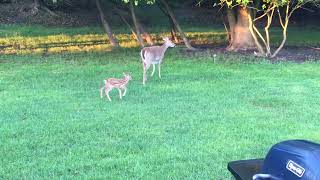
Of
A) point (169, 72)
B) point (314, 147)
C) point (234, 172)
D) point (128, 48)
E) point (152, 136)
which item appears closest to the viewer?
point (314, 147)

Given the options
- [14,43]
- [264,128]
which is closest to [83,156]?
[264,128]

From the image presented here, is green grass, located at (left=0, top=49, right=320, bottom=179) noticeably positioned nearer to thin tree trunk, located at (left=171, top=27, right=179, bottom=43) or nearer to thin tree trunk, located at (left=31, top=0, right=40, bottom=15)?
thin tree trunk, located at (left=171, top=27, right=179, bottom=43)

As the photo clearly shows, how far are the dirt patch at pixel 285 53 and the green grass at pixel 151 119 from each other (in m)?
1.97

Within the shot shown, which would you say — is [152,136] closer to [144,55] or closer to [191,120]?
[191,120]

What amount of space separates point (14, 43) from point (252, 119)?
49.4ft

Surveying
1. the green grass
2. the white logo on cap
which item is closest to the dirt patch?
the green grass

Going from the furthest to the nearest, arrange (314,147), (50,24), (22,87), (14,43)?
1. (50,24)
2. (14,43)
3. (22,87)
4. (314,147)

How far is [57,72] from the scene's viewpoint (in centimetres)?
1359

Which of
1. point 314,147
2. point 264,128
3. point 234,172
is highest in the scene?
point 314,147

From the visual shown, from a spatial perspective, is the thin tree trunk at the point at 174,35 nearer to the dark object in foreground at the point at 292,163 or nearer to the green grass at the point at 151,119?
the green grass at the point at 151,119

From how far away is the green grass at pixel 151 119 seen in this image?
6379mm

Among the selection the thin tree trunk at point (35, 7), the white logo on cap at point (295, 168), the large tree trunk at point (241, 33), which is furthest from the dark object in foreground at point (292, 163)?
the thin tree trunk at point (35, 7)

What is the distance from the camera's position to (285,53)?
57.5 ft

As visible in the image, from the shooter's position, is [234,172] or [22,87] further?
[22,87]
